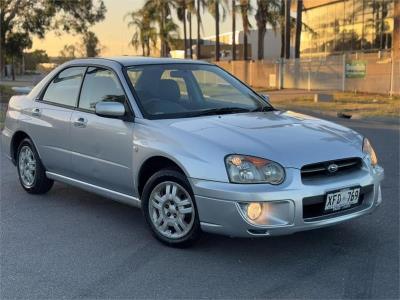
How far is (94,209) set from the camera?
591cm

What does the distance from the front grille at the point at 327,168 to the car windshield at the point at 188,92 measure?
1248 mm

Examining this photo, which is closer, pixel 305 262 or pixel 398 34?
pixel 305 262

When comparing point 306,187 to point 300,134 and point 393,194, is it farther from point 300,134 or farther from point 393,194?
point 393,194

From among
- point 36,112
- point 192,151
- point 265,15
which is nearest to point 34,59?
point 265,15

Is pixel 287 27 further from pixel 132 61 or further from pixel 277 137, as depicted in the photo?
pixel 277 137

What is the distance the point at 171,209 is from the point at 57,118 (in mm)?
1950

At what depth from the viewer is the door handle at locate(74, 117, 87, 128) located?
Result: 545 cm

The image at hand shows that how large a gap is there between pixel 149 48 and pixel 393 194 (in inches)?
3104

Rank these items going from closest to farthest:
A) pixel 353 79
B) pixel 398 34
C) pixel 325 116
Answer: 1. pixel 325 116
2. pixel 398 34
3. pixel 353 79

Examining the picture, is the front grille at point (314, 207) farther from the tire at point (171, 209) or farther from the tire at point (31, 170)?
the tire at point (31, 170)

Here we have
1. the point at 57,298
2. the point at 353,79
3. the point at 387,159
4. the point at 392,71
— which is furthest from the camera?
the point at 353,79

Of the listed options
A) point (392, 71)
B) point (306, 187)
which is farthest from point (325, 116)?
point (306, 187)

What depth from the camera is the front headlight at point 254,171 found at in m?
4.11

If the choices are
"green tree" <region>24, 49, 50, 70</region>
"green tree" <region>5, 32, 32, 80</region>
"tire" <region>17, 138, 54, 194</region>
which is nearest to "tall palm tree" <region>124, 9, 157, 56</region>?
"green tree" <region>24, 49, 50, 70</region>
